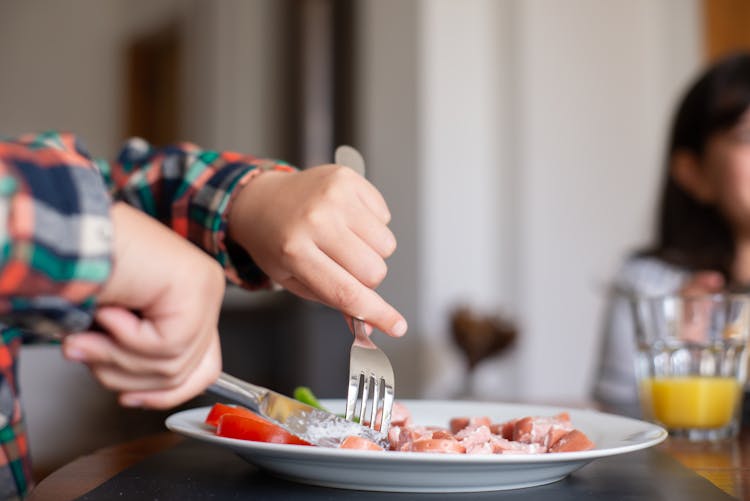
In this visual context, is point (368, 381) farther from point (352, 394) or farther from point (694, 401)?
point (694, 401)

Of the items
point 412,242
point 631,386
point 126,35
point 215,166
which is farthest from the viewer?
point 126,35

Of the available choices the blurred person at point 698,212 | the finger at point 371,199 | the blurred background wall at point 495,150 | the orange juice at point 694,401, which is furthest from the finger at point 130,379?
the blurred background wall at point 495,150

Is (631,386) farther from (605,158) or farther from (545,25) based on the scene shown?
(545,25)

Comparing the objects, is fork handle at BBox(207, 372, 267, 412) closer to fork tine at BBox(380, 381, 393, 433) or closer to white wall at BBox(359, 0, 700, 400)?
fork tine at BBox(380, 381, 393, 433)

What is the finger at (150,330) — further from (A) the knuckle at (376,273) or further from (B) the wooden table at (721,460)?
(B) the wooden table at (721,460)

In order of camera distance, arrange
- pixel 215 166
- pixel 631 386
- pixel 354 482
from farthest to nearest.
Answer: pixel 631 386, pixel 215 166, pixel 354 482

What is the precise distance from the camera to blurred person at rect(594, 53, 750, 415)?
1883 mm

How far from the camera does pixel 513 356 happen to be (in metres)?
3.13

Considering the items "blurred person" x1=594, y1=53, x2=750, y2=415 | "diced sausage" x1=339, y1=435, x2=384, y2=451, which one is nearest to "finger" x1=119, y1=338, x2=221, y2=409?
"diced sausage" x1=339, y1=435, x2=384, y2=451

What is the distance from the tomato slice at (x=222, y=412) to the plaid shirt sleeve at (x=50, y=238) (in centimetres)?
23

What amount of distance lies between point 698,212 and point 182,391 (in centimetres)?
184

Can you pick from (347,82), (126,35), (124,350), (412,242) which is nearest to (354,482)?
(124,350)

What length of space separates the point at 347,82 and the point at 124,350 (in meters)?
2.80

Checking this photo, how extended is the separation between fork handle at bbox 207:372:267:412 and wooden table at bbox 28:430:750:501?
11 centimetres
